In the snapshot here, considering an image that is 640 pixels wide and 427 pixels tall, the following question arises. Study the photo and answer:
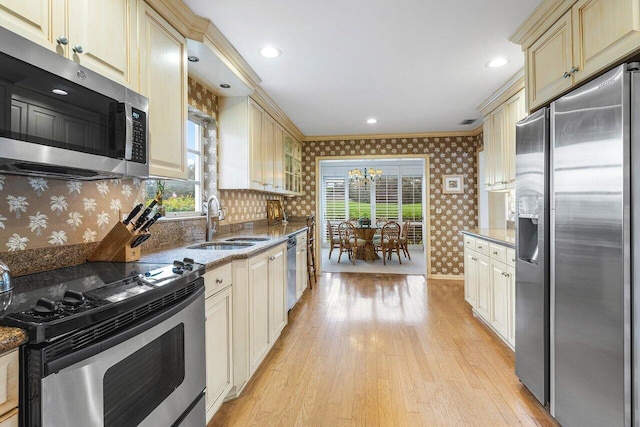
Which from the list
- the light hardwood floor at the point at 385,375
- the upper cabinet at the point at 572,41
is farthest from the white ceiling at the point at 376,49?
the light hardwood floor at the point at 385,375

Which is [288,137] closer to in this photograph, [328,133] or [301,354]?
[328,133]

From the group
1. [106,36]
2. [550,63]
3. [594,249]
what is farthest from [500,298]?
[106,36]

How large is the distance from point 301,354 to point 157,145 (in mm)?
1928

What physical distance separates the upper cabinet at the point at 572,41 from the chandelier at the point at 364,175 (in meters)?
5.27

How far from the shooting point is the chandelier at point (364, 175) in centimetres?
766

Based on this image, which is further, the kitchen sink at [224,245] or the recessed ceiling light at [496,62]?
the recessed ceiling light at [496,62]

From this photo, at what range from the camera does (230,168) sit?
327 cm

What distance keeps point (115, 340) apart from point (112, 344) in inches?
0.5

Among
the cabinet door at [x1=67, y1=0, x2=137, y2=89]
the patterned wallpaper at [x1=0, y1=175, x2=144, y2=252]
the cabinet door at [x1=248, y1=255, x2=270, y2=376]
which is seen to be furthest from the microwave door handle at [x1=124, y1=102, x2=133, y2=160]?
the cabinet door at [x1=248, y1=255, x2=270, y2=376]

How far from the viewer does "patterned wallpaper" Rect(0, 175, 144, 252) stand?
1.34m

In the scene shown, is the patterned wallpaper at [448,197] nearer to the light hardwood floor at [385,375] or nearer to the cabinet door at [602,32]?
the light hardwood floor at [385,375]

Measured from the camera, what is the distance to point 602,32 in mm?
1584

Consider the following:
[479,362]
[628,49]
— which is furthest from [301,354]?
[628,49]

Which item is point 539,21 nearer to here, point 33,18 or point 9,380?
point 33,18
